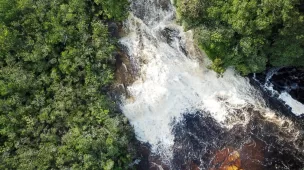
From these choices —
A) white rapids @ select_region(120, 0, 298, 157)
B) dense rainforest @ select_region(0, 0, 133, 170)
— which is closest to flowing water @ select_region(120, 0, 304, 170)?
white rapids @ select_region(120, 0, 298, 157)

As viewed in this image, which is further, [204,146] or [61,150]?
[204,146]

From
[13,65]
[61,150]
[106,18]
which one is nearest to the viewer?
[61,150]

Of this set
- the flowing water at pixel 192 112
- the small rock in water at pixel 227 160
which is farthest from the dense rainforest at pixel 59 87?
the small rock in water at pixel 227 160

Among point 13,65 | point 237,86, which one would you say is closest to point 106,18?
point 13,65

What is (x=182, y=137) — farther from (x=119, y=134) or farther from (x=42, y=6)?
(x=42, y=6)

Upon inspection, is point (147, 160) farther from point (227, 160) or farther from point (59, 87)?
point (59, 87)

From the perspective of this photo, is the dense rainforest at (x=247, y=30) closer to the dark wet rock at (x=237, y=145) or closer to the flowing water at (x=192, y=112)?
the flowing water at (x=192, y=112)

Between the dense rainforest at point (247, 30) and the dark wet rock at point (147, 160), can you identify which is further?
the dark wet rock at point (147, 160)
